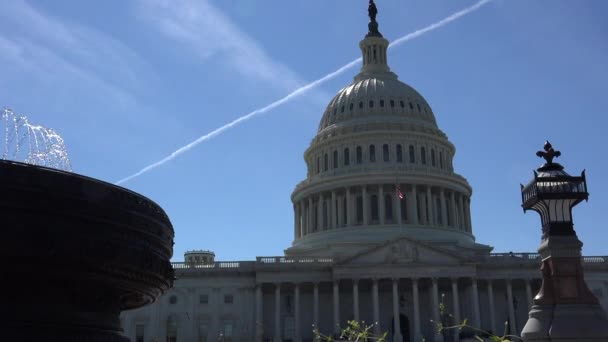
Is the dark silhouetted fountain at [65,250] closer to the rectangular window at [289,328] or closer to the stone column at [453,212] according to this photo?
the rectangular window at [289,328]

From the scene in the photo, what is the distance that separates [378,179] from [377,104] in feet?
52.8

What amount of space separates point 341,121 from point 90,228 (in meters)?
106

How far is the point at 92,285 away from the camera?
11102mm

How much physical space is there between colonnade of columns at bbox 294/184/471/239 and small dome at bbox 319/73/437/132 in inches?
520

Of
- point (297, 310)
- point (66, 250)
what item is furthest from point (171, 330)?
point (66, 250)

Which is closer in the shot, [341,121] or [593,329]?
[593,329]

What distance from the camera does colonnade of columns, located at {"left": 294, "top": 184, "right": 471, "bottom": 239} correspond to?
103 metres

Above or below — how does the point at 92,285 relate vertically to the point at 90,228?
below

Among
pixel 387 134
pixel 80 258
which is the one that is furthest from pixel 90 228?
pixel 387 134

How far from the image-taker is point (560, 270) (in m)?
17.4

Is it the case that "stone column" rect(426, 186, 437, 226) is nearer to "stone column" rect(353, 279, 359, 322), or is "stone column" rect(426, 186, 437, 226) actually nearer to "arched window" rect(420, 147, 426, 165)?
"arched window" rect(420, 147, 426, 165)

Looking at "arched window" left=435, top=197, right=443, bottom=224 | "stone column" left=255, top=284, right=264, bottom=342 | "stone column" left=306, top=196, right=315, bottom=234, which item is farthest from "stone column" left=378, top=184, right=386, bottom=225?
"stone column" left=255, top=284, right=264, bottom=342

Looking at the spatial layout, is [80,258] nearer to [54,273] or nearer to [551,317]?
[54,273]

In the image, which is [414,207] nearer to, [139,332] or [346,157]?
[346,157]
